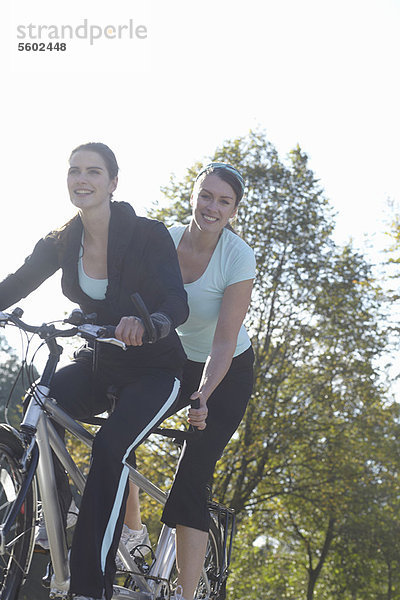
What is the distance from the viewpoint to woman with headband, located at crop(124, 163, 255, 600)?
3795mm

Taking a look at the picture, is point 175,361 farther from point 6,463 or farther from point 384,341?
point 384,341

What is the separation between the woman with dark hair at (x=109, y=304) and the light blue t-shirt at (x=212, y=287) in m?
0.65

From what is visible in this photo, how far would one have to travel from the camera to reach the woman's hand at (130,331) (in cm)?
276

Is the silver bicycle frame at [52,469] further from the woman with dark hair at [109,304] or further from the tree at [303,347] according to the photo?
the tree at [303,347]

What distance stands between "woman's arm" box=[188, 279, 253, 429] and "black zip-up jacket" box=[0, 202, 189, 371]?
0.30 m

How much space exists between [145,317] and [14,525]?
3.37ft

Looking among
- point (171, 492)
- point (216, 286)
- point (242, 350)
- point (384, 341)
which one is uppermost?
point (384, 341)

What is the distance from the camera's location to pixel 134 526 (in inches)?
157

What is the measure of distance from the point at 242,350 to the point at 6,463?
1593 mm

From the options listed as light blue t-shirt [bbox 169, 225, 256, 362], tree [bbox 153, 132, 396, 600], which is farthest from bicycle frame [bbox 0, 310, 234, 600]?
tree [bbox 153, 132, 396, 600]

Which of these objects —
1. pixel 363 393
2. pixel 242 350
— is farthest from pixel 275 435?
pixel 242 350

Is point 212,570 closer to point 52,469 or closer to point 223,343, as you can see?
point 223,343

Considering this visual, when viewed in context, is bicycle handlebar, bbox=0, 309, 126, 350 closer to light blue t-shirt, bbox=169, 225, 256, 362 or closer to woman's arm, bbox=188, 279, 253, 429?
woman's arm, bbox=188, 279, 253, 429

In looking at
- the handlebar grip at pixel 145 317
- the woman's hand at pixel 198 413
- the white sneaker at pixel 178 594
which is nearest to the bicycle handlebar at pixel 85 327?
the handlebar grip at pixel 145 317
